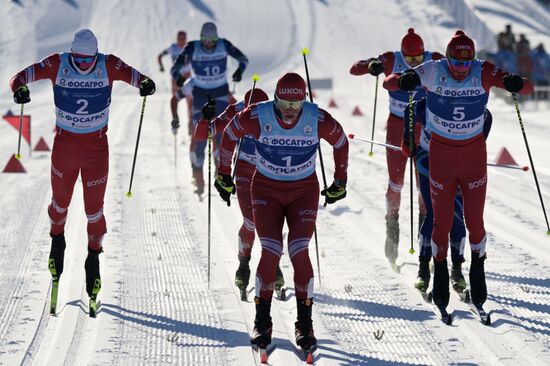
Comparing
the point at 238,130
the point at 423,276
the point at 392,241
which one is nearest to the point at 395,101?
the point at 392,241

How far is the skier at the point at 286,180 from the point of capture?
24.7 feet

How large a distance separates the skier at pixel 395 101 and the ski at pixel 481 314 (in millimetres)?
1736

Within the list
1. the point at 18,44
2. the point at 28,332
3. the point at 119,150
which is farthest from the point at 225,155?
the point at 18,44

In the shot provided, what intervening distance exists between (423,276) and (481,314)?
104 centimetres

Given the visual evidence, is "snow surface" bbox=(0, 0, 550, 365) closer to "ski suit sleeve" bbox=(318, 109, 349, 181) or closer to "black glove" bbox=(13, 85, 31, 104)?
"ski suit sleeve" bbox=(318, 109, 349, 181)

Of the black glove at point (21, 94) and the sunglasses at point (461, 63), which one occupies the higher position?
the sunglasses at point (461, 63)

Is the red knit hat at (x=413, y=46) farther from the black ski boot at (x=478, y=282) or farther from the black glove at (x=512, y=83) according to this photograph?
the black ski boot at (x=478, y=282)

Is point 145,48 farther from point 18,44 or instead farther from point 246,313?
point 246,313

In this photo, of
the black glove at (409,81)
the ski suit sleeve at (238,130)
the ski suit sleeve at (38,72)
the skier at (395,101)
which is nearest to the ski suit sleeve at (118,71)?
the ski suit sleeve at (38,72)

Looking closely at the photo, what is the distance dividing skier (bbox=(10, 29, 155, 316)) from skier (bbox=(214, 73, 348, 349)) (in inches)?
56.5

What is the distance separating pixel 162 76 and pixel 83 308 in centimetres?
3582

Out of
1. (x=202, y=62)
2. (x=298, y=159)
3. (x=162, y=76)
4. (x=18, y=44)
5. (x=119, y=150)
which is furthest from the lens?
(x=18, y=44)

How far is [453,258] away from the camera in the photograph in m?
9.28

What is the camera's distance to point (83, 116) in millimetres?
8680
